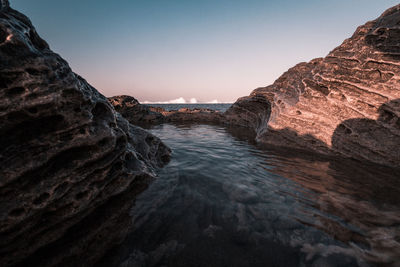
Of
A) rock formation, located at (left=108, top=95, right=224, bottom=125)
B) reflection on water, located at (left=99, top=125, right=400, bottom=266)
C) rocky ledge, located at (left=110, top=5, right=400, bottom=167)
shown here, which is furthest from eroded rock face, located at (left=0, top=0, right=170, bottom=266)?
rock formation, located at (left=108, top=95, right=224, bottom=125)

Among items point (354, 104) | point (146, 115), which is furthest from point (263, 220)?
point (146, 115)

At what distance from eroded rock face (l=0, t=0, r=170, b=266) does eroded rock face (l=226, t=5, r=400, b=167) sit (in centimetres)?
800

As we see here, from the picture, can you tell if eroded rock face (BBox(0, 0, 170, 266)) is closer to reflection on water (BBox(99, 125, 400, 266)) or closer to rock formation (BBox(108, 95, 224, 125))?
reflection on water (BBox(99, 125, 400, 266))

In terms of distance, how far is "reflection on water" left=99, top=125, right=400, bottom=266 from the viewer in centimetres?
200

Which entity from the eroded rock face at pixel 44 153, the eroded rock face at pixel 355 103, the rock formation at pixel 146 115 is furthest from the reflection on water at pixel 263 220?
the rock formation at pixel 146 115

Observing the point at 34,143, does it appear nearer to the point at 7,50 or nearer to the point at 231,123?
the point at 7,50

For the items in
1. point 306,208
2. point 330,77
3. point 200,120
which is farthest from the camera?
point 200,120

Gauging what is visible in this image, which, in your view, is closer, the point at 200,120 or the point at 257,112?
the point at 257,112

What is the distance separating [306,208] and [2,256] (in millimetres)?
4525

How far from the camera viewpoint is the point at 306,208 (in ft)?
9.76

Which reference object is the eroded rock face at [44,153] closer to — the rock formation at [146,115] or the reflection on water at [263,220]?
the reflection on water at [263,220]

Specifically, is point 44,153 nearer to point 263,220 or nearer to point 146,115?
point 263,220

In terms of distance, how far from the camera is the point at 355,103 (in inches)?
238

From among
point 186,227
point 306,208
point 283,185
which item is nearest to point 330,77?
point 283,185
